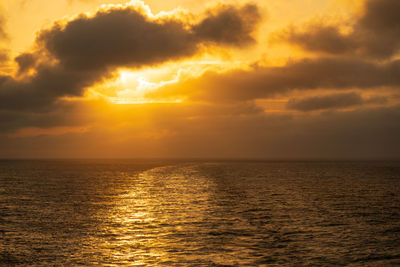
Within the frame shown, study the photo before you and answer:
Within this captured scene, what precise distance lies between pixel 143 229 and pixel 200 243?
6.26 m

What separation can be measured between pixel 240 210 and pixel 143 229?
13.6m

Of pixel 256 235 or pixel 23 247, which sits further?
pixel 256 235

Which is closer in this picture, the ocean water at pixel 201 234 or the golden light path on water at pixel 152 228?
the ocean water at pixel 201 234

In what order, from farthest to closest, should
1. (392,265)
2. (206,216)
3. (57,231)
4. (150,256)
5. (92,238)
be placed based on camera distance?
1. (206,216)
2. (57,231)
3. (92,238)
4. (150,256)
5. (392,265)

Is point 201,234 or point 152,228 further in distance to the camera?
point 152,228

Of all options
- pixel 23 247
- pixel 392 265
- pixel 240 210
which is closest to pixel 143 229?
pixel 23 247

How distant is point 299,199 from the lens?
158ft

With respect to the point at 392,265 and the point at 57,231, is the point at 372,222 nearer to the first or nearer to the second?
the point at 392,265

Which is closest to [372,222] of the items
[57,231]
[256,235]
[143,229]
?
[256,235]

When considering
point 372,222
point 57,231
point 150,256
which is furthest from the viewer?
point 372,222

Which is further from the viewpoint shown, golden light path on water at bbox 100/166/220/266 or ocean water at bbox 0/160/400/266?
golden light path on water at bbox 100/166/220/266

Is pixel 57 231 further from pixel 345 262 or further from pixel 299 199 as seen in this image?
pixel 299 199

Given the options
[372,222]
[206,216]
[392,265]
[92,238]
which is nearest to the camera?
[392,265]

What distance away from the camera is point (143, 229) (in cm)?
2742
